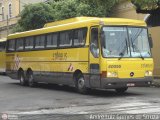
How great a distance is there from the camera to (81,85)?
20.1m

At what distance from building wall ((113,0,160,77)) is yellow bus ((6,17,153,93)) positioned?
32.9 ft

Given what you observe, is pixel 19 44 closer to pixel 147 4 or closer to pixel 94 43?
pixel 147 4

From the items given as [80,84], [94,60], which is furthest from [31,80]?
[94,60]

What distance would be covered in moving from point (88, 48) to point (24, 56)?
25.0 ft

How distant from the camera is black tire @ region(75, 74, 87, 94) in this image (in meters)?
19.8

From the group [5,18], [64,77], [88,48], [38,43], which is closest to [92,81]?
[88,48]

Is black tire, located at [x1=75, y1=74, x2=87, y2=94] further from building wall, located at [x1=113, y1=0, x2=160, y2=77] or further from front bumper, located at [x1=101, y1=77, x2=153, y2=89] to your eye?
building wall, located at [x1=113, y1=0, x2=160, y2=77]

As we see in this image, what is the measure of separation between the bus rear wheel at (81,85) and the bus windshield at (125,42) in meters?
1.93

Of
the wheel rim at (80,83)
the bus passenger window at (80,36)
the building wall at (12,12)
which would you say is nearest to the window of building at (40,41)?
the bus passenger window at (80,36)

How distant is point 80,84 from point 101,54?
84.0 inches

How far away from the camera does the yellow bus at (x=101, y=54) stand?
61.1 ft

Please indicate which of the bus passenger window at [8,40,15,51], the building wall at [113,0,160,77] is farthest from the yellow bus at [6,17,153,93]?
the building wall at [113,0,160,77]

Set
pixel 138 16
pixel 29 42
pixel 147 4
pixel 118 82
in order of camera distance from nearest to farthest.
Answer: pixel 118 82 → pixel 147 4 → pixel 29 42 → pixel 138 16

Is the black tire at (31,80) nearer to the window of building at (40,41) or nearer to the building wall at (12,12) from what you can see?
the window of building at (40,41)
